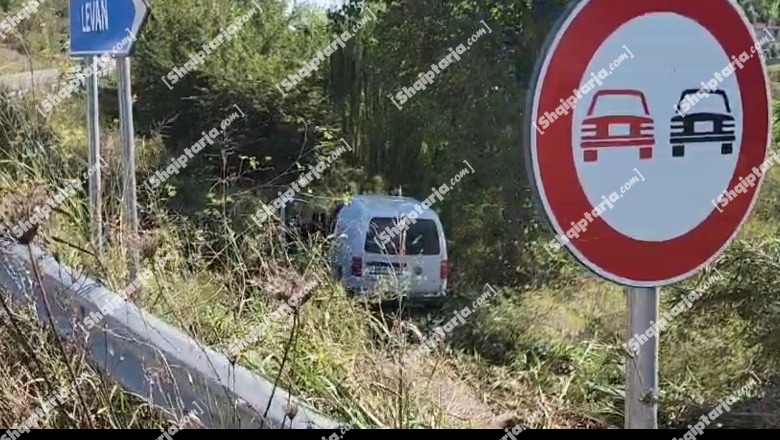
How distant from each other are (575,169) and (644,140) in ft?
0.39

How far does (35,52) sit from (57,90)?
2.37 feet

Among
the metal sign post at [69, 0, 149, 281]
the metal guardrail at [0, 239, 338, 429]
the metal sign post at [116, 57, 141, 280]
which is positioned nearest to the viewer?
the metal guardrail at [0, 239, 338, 429]

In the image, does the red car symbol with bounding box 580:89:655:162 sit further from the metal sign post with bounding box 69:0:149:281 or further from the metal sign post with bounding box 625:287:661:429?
the metal sign post with bounding box 69:0:149:281

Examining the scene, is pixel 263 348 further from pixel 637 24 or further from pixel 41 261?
pixel 637 24

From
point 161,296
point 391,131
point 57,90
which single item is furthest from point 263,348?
point 391,131

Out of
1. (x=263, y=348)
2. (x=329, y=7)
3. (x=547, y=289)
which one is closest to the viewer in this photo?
(x=263, y=348)

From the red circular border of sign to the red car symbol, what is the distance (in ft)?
0.09

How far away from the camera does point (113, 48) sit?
339 centimetres

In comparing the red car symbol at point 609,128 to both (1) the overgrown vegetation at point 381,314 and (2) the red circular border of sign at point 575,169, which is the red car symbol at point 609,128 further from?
(1) the overgrown vegetation at point 381,314

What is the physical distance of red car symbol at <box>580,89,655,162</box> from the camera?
1290mm

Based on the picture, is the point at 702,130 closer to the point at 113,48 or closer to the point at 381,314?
the point at 381,314

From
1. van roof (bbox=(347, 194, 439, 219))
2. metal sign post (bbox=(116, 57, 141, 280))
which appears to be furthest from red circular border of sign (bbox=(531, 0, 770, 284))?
van roof (bbox=(347, 194, 439, 219))

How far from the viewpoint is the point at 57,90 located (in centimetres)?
550

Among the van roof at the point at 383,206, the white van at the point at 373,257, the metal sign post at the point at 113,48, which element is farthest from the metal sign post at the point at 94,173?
the van roof at the point at 383,206
